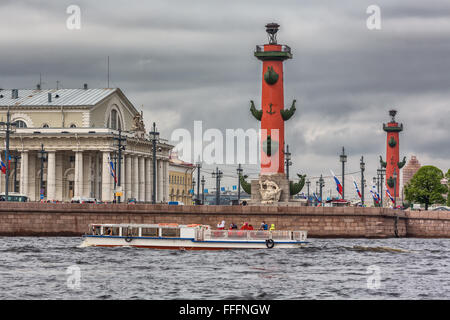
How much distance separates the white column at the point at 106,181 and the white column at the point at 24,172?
788 cm

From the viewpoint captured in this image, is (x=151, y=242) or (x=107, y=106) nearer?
(x=151, y=242)

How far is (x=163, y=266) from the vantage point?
50.0 m

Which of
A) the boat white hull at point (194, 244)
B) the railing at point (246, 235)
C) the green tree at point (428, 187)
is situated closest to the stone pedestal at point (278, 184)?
the railing at point (246, 235)

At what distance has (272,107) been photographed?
7756 cm

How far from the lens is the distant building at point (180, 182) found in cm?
15125

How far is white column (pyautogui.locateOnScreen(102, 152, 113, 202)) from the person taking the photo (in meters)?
107

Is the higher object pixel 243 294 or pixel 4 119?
pixel 4 119

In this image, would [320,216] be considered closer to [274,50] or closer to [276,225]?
[276,225]

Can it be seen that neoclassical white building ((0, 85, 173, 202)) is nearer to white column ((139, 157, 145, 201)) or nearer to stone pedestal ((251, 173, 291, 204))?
white column ((139, 157, 145, 201))

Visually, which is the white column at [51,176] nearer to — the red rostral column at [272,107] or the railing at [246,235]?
the red rostral column at [272,107]

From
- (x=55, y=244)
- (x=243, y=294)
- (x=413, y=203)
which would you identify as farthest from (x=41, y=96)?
(x=243, y=294)
